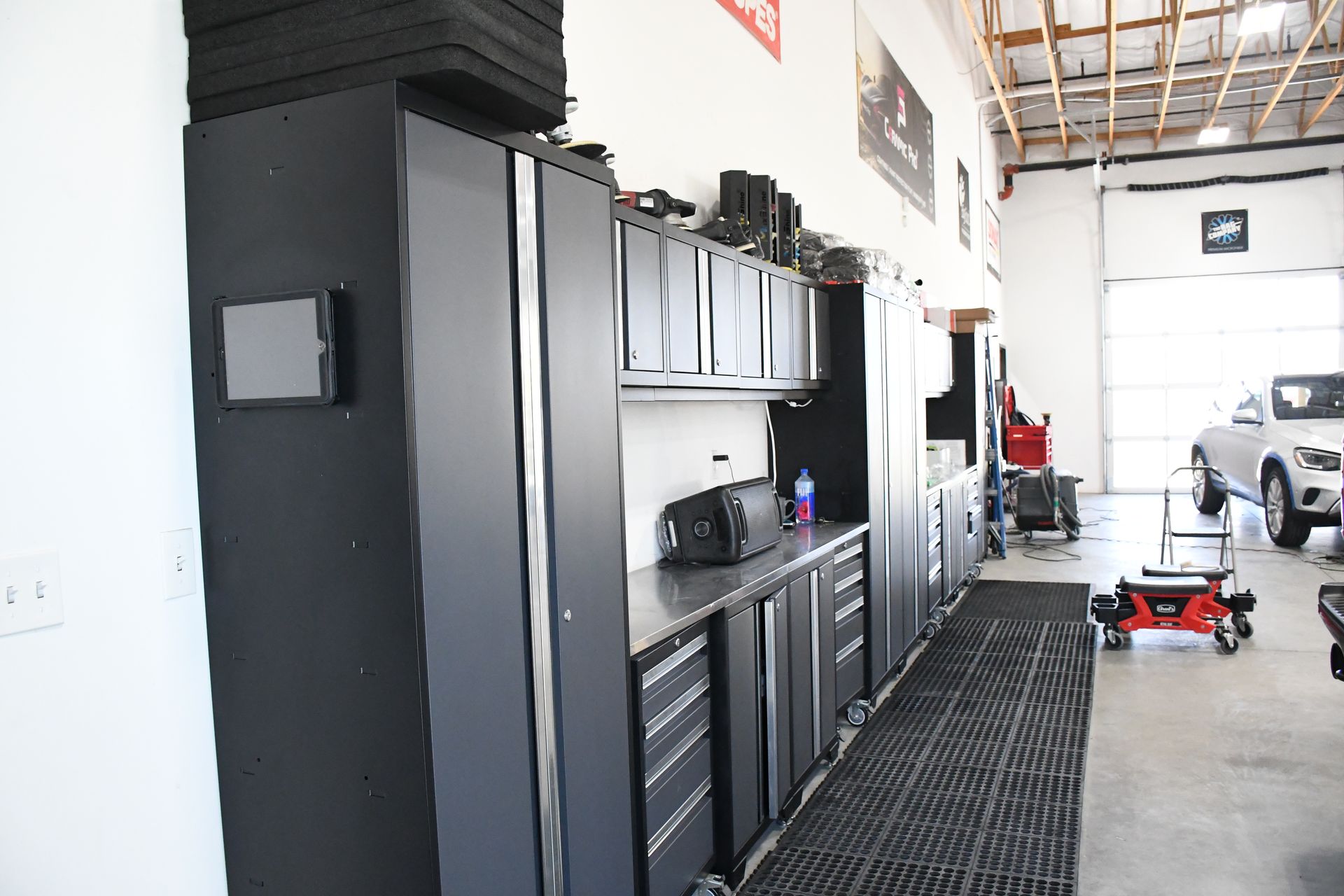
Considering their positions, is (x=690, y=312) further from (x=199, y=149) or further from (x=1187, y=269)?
Answer: (x=1187, y=269)

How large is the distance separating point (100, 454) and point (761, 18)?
12.3 feet

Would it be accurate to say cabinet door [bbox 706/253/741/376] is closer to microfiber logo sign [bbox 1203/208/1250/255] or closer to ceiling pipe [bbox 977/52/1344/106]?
ceiling pipe [bbox 977/52/1344/106]

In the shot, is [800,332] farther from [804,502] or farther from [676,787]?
[676,787]

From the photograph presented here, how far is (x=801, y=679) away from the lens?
320 centimetres

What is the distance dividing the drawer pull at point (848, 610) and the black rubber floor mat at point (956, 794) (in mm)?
515

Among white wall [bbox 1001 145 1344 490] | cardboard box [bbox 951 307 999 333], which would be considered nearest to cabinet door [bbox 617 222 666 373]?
cardboard box [bbox 951 307 999 333]

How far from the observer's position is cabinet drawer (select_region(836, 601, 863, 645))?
3727 millimetres

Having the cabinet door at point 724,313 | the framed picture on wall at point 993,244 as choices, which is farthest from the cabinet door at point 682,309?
the framed picture on wall at point 993,244

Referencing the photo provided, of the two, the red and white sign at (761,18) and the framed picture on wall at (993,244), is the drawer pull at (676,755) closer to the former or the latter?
the red and white sign at (761,18)

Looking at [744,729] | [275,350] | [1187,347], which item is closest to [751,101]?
[744,729]

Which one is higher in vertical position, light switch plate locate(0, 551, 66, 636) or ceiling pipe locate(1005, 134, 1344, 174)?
ceiling pipe locate(1005, 134, 1344, 174)

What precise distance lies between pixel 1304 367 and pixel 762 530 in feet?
38.1

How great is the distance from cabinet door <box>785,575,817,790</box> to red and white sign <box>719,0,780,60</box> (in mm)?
2494

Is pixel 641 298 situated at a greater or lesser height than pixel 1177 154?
lesser
